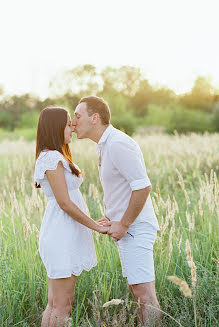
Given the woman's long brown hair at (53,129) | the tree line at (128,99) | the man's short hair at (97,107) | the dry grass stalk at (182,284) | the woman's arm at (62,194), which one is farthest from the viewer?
the tree line at (128,99)

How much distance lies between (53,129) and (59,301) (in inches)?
44.6

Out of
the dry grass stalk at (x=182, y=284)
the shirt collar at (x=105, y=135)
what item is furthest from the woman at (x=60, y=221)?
the dry grass stalk at (x=182, y=284)

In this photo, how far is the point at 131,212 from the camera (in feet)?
9.37

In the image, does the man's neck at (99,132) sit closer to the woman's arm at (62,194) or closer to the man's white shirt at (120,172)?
the man's white shirt at (120,172)

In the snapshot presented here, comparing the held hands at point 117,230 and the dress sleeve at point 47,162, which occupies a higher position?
the dress sleeve at point 47,162

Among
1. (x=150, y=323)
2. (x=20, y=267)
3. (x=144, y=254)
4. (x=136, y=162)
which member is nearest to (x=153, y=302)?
(x=150, y=323)

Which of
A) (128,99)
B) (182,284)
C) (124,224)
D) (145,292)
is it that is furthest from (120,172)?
(128,99)

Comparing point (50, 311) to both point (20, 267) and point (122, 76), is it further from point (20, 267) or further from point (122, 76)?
point (122, 76)

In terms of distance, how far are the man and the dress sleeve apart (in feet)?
1.03

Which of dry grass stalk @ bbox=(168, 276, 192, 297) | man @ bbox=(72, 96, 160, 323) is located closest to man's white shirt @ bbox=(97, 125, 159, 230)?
man @ bbox=(72, 96, 160, 323)

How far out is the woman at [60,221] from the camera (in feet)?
9.23

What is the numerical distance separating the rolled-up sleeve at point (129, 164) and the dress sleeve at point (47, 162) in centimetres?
34

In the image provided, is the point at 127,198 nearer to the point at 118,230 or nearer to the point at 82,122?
the point at 118,230

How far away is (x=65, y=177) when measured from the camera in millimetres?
2916
